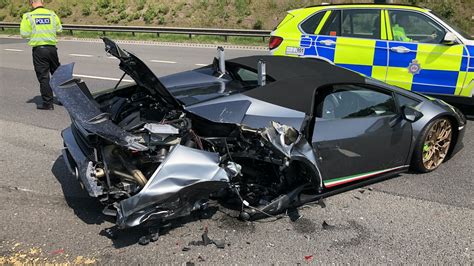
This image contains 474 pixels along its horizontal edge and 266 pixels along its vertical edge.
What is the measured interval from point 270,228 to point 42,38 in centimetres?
549

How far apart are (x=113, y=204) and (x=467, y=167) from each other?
360 cm

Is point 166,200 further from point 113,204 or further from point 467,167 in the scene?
point 467,167

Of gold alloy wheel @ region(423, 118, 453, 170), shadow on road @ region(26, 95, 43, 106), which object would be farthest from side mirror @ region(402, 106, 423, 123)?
shadow on road @ region(26, 95, 43, 106)

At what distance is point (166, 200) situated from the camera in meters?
2.96

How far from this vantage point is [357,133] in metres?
3.74

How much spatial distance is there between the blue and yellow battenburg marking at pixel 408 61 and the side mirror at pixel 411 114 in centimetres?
239

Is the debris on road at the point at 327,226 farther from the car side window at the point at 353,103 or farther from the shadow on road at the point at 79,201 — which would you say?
the shadow on road at the point at 79,201

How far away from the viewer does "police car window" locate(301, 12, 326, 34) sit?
22.3 ft

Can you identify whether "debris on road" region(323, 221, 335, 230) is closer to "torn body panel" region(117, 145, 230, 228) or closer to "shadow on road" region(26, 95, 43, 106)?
"torn body panel" region(117, 145, 230, 228)

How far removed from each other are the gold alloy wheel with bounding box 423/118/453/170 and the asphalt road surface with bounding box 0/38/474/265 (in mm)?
123

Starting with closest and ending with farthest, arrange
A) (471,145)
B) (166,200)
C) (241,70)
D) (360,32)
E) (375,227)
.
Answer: (166,200), (375,227), (241,70), (471,145), (360,32)

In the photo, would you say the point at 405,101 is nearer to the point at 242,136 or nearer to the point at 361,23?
the point at 242,136

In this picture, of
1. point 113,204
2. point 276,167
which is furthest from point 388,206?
point 113,204

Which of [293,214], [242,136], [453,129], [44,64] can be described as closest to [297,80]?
[242,136]
